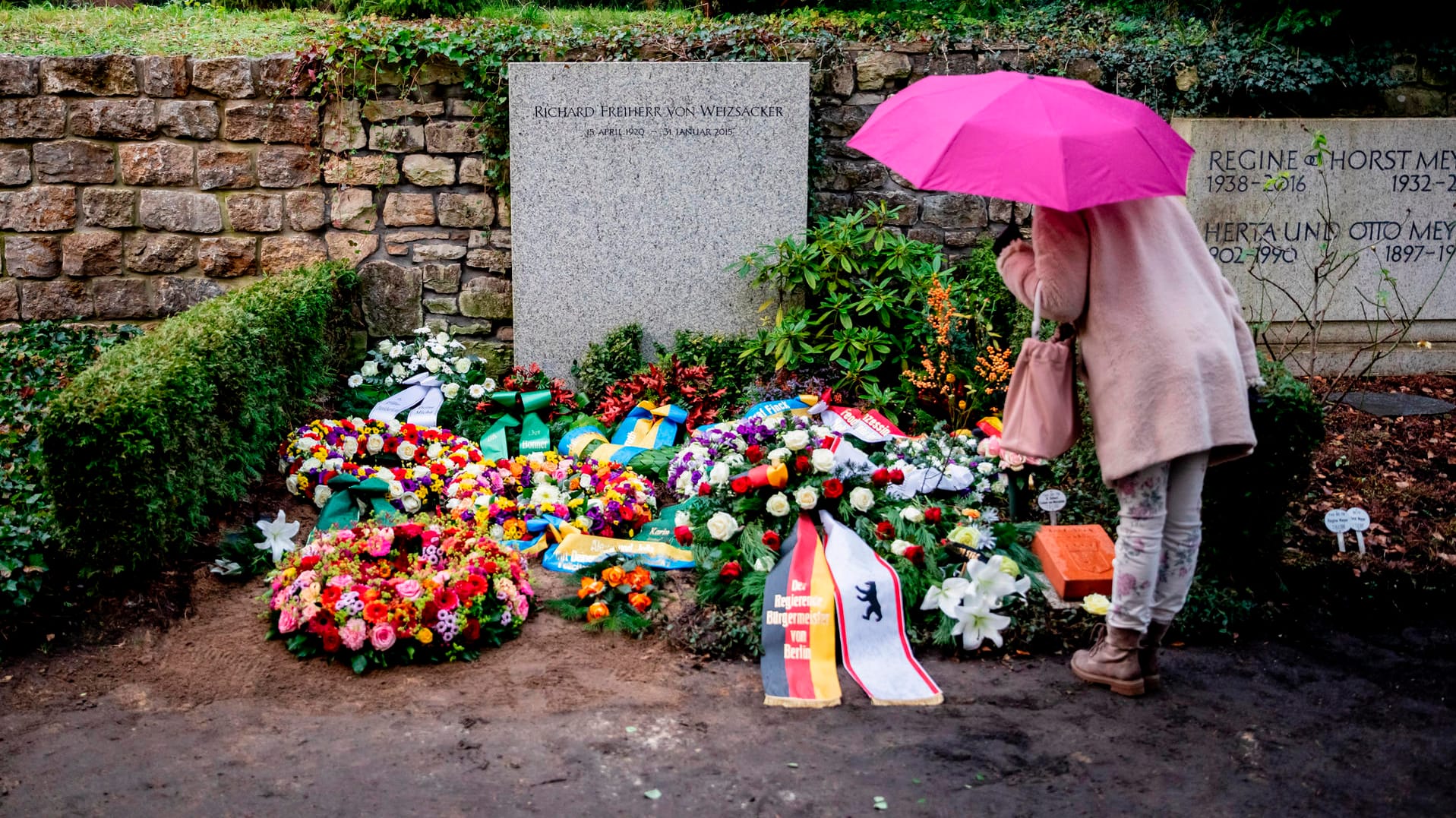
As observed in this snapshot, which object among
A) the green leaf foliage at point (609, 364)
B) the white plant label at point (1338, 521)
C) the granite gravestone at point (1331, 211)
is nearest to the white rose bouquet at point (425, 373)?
the green leaf foliage at point (609, 364)

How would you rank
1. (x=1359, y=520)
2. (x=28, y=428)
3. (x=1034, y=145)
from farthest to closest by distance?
1. (x=28, y=428)
2. (x=1359, y=520)
3. (x=1034, y=145)

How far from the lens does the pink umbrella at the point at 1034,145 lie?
2848mm

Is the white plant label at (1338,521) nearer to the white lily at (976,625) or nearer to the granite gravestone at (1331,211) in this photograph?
the white lily at (976,625)

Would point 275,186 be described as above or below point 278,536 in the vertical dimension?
above

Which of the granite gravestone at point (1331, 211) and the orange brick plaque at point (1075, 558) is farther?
the granite gravestone at point (1331, 211)

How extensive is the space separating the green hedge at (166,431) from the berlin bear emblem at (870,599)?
2.49 meters

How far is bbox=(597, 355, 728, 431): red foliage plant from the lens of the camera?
5855 millimetres

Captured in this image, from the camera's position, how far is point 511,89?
6059mm

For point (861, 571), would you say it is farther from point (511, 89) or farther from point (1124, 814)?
point (511, 89)

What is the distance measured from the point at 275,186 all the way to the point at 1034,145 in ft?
15.8

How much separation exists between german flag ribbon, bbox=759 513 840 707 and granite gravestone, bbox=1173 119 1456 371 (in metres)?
3.58

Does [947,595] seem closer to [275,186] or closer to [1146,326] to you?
[1146,326]

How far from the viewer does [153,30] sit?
7.03 metres

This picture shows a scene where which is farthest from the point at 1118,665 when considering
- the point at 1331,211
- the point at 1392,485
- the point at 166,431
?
the point at 1331,211
